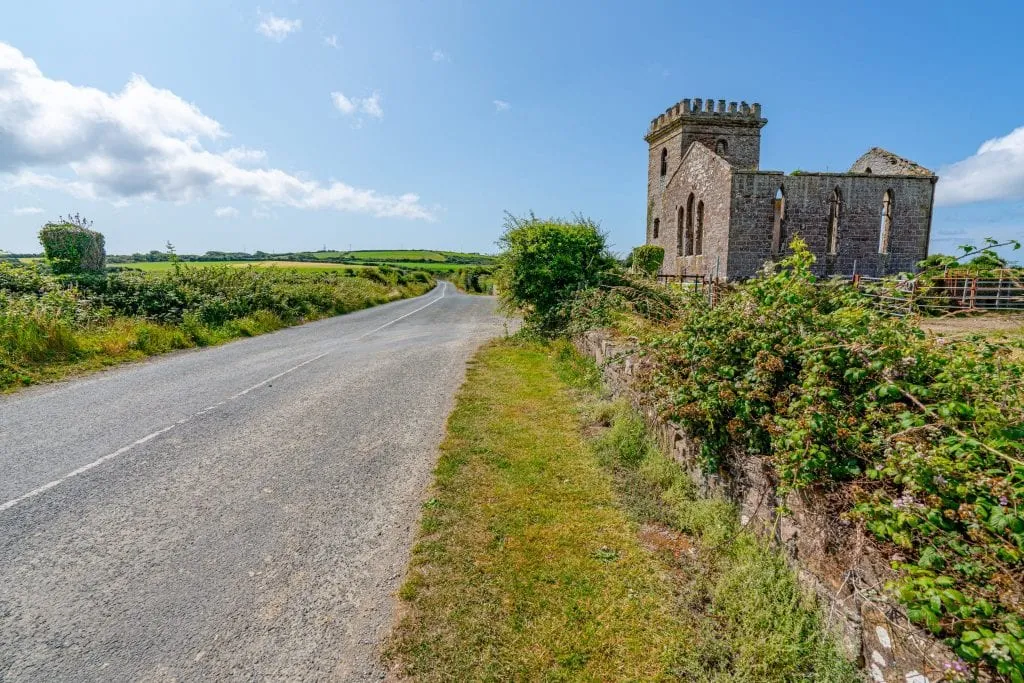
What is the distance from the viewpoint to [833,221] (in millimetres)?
26250

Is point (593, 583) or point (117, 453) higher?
point (117, 453)

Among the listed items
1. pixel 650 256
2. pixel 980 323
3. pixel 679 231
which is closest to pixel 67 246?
pixel 650 256

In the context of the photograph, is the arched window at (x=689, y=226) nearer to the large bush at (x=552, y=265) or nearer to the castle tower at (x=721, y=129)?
the castle tower at (x=721, y=129)

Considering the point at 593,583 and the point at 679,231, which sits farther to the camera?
the point at 679,231

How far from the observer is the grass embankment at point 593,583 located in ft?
9.59

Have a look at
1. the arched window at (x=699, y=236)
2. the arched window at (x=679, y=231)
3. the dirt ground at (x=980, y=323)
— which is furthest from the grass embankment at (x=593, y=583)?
the arched window at (x=679, y=231)

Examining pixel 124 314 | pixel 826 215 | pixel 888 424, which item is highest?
pixel 826 215

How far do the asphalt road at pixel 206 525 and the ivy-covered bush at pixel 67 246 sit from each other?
32.9ft

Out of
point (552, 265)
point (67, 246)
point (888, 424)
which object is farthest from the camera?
point (67, 246)

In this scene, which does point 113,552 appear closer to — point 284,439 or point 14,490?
point 14,490

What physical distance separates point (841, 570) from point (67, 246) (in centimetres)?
2172

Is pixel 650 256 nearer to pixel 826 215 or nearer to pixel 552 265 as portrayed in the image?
pixel 826 215

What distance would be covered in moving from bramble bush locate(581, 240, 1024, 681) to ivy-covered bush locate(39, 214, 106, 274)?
1982 cm

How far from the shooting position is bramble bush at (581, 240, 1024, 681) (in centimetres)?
216
